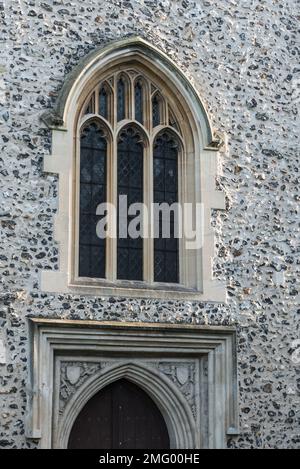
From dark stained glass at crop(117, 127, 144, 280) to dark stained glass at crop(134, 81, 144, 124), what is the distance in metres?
0.18

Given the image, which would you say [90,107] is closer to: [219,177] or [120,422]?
[219,177]

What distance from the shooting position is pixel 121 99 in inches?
414

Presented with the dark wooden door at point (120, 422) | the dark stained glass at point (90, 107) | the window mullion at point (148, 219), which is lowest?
the dark wooden door at point (120, 422)

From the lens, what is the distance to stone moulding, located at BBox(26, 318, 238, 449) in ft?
30.2

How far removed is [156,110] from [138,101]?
263 millimetres

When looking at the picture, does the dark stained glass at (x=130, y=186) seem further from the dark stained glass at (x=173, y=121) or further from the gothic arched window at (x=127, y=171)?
the dark stained glass at (x=173, y=121)

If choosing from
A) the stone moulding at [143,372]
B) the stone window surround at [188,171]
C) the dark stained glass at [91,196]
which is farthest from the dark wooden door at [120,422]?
the dark stained glass at [91,196]

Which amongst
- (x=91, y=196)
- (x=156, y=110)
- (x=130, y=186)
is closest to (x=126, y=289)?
(x=91, y=196)

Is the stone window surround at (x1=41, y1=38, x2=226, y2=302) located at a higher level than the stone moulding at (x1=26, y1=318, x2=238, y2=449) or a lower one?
higher

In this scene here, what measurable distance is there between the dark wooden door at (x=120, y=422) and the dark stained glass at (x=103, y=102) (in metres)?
3.22

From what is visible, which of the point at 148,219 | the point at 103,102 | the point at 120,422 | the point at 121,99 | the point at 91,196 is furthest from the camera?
the point at 121,99

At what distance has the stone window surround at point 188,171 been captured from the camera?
31.7 feet

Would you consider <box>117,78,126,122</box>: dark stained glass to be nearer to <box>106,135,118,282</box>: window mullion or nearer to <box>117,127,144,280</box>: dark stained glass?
<box>117,127,144,280</box>: dark stained glass

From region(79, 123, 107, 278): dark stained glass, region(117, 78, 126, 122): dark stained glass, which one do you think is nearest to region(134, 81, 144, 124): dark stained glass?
region(117, 78, 126, 122): dark stained glass
